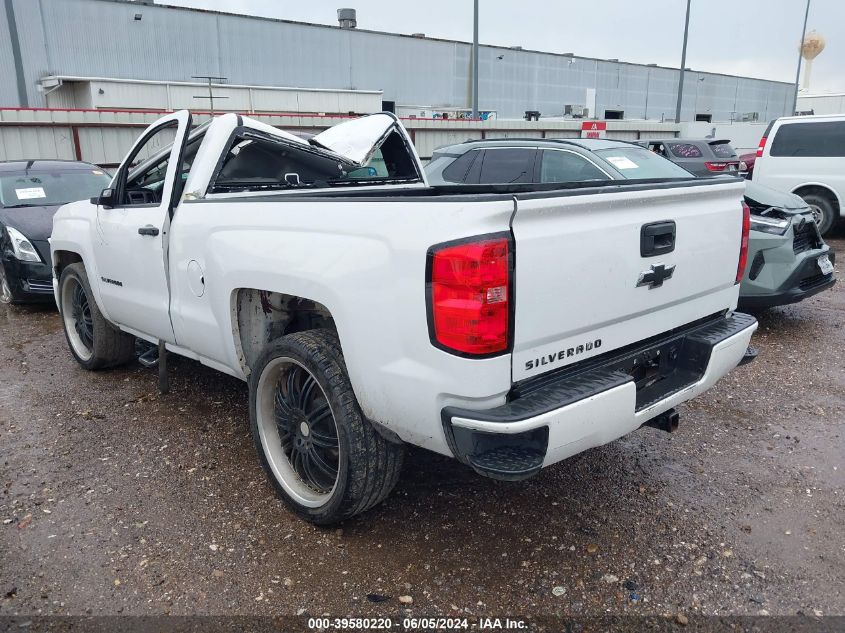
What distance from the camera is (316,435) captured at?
296cm

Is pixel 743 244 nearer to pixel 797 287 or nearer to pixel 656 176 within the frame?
pixel 797 287

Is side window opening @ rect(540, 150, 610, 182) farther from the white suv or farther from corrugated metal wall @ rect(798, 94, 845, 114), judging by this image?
corrugated metal wall @ rect(798, 94, 845, 114)

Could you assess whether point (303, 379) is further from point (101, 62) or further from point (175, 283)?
point (101, 62)

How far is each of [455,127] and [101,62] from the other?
23.2 metres

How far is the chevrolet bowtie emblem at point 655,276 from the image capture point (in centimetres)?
268

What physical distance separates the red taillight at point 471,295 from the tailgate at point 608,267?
0.21ft

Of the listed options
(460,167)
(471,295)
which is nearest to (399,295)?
(471,295)

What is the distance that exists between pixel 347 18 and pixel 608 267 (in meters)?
43.0

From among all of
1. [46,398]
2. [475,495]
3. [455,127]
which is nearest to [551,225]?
[475,495]

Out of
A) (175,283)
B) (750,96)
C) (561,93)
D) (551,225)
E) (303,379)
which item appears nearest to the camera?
(551,225)

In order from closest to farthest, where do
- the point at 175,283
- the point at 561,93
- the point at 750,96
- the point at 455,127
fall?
1. the point at 175,283
2. the point at 455,127
3. the point at 561,93
4. the point at 750,96

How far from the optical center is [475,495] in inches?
→ 130

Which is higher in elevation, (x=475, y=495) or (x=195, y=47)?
(x=195, y=47)

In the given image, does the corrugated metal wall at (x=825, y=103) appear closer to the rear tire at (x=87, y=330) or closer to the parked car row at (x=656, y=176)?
the parked car row at (x=656, y=176)
